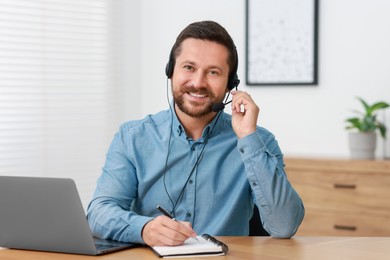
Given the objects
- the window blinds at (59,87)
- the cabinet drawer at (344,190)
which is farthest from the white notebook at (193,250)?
the window blinds at (59,87)

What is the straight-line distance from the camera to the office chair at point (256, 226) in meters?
2.30

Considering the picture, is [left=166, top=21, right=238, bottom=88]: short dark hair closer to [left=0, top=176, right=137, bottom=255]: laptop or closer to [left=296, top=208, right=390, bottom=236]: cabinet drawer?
[left=0, top=176, right=137, bottom=255]: laptop

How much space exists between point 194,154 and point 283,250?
1.96 ft

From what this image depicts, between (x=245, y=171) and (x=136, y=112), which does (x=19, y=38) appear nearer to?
(x=136, y=112)

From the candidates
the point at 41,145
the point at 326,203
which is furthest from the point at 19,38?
the point at 326,203

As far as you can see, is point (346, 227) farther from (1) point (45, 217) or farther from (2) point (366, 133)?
(1) point (45, 217)

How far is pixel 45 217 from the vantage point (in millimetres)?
1841

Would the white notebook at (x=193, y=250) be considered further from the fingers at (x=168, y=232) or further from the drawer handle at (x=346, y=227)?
the drawer handle at (x=346, y=227)

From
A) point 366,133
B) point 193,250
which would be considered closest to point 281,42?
point 366,133

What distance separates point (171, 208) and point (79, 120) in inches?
103

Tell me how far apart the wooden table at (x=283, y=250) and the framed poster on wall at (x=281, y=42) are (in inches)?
96.3

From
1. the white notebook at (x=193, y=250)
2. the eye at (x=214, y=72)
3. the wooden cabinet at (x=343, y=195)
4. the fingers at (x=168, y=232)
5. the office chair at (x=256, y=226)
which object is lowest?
the wooden cabinet at (x=343, y=195)

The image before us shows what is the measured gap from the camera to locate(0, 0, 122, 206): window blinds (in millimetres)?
4441

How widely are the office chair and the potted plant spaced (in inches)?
68.6
